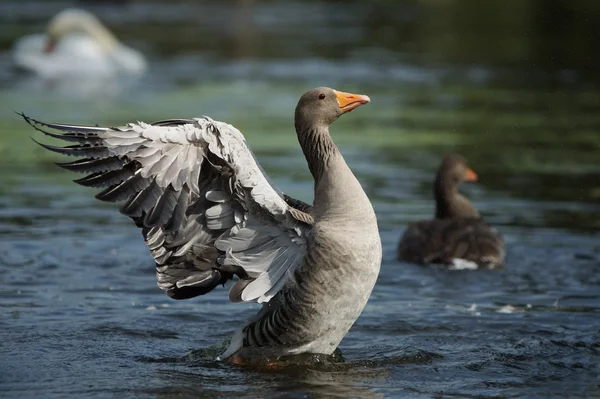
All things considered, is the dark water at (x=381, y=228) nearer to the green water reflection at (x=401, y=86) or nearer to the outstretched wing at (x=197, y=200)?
the green water reflection at (x=401, y=86)

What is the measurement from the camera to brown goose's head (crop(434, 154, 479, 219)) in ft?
40.7

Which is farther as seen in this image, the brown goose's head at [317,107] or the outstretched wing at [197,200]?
the brown goose's head at [317,107]

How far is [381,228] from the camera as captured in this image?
504 inches

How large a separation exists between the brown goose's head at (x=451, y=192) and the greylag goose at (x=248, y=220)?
4374mm

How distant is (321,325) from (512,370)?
147 cm

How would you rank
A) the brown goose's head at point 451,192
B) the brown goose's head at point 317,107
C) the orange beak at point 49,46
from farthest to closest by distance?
the orange beak at point 49,46
the brown goose's head at point 451,192
the brown goose's head at point 317,107

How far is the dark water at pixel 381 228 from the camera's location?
8.23 m

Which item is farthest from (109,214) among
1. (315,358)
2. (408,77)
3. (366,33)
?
(366,33)

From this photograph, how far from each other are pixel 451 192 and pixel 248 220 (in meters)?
4.96

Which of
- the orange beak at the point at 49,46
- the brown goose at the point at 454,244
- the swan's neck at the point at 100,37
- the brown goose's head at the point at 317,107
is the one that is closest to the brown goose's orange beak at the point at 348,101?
the brown goose's head at the point at 317,107

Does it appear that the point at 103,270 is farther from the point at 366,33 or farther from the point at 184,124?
the point at 366,33

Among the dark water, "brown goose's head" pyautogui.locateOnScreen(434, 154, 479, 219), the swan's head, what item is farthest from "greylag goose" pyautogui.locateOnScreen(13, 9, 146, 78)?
"brown goose's head" pyautogui.locateOnScreen(434, 154, 479, 219)

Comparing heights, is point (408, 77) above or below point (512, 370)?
above

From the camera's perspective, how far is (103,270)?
36.7 feet
